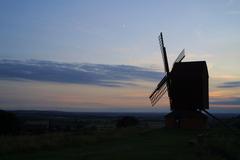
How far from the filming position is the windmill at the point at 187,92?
39688 millimetres

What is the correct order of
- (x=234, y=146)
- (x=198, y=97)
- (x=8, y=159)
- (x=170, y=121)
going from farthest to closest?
(x=170, y=121) < (x=198, y=97) < (x=234, y=146) < (x=8, y=159)

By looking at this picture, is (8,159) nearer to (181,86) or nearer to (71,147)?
(71,147)

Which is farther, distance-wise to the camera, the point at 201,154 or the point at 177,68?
the point at 177,68

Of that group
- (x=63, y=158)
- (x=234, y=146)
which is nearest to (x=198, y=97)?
(x=234, y=146)

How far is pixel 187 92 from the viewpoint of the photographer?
131 feet

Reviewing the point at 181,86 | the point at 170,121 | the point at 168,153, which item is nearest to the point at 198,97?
the point at 181,86

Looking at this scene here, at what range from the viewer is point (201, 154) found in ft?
60.5

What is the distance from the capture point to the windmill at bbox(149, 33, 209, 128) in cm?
3969

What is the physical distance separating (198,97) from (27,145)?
74.6ft

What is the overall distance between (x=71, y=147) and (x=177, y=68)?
2121 cm

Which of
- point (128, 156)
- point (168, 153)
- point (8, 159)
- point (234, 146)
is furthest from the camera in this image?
point (234, 146)

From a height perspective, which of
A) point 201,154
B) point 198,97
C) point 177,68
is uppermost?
point 177,68

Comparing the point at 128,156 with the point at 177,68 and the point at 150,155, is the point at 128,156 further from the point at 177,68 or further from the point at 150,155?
the point at 177,68

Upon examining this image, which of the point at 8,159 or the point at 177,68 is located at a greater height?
the point at 177,68
